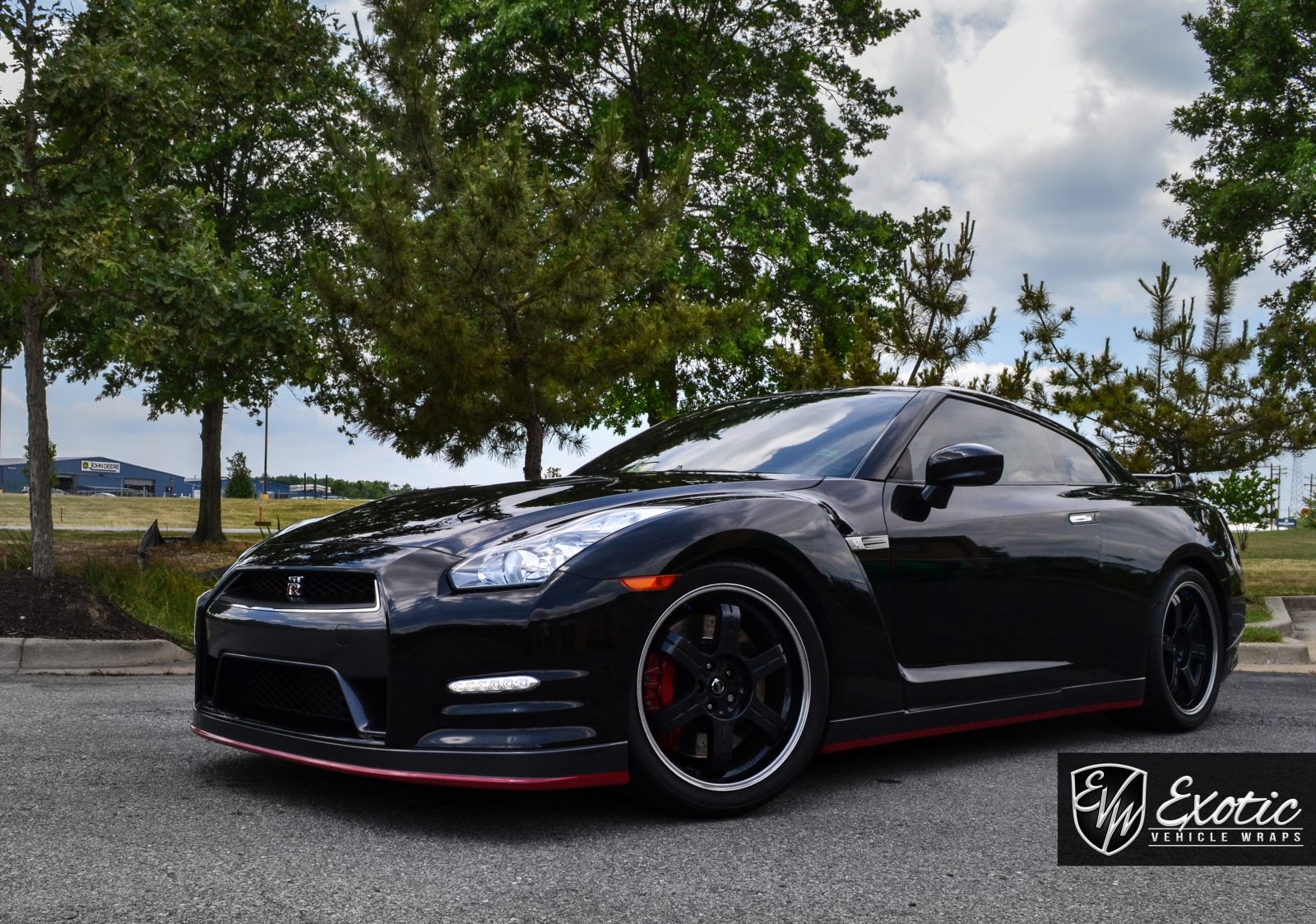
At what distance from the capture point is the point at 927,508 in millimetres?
4602

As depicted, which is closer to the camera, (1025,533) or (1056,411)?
(1025,533)

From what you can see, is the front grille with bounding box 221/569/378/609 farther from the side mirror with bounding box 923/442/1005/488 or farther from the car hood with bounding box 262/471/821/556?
the side mirror with bounding box 923/442/1005/488

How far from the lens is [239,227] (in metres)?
23.1

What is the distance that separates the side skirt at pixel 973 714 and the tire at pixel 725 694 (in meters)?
0.17

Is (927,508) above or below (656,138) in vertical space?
below

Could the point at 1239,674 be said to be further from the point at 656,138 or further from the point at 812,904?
the point at 656,138

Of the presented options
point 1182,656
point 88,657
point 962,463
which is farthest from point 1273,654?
point 88,657

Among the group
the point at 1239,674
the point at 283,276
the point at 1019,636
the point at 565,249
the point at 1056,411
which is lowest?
the point at 1239,674

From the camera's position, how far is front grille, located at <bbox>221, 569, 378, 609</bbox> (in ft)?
12.3

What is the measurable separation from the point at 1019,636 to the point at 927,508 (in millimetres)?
650

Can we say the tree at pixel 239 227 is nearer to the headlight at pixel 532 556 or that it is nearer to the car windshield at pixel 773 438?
the car windshield at pixel 773 438

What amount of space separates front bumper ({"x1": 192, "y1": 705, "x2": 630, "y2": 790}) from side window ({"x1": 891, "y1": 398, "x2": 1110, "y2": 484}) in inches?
64.9

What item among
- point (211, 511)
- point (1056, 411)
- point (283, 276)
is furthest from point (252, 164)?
point (1056, 411)

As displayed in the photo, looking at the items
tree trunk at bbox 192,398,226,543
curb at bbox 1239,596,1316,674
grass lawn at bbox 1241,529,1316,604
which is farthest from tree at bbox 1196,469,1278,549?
tree trunk at bbox 192,398,226,543
